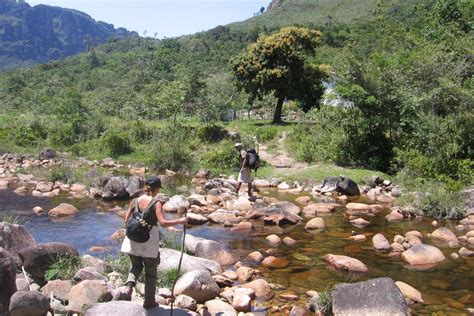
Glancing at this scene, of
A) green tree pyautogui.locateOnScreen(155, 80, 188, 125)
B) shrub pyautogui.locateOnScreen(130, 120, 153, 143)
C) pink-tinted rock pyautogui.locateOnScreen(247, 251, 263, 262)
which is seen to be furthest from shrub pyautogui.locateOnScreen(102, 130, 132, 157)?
pink-tinted rock pyautogui.locateOnScreen(247, 251, 263, 262)

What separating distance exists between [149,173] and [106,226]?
977cm

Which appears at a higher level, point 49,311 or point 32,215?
point 49,311

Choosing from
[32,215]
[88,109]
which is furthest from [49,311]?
[88,109]

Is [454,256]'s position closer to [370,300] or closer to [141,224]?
[370,300]

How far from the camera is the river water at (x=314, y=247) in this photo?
904 cm

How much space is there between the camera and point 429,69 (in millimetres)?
20906

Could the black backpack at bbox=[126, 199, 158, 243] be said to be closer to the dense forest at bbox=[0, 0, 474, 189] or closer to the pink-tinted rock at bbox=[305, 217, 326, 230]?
the pink-tinted rock at bbox=[305, 217, 326, 230]

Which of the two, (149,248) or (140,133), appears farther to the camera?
(140,133)

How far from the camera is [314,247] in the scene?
11859mm

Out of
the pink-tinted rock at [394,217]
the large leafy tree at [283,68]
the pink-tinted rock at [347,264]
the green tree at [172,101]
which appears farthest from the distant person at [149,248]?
the large leafy tree at [283,68]

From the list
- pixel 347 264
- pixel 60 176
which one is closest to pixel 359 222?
pixel 347 264

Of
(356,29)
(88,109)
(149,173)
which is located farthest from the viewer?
(356,29)

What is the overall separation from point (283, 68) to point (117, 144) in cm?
1123

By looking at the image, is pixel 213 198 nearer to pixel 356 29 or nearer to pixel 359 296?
pixel 359 296
